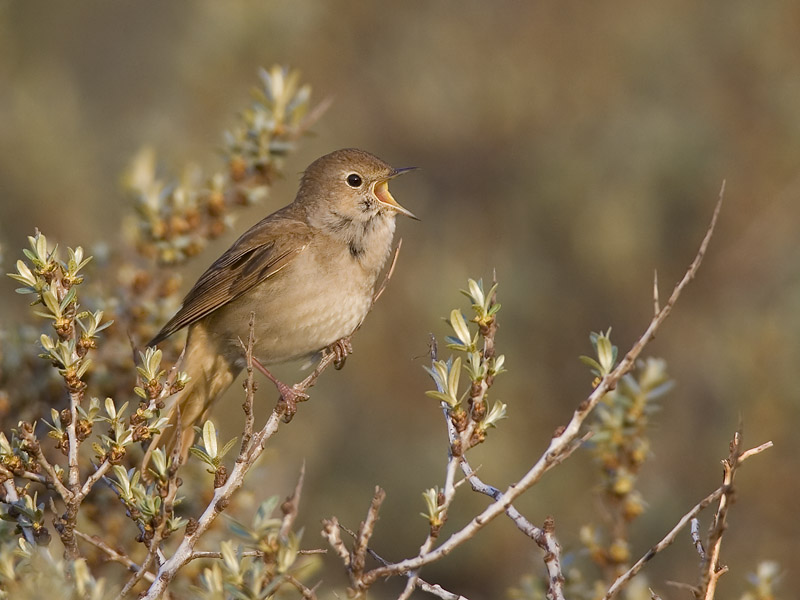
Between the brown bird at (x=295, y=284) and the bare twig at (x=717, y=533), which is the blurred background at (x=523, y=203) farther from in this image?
the bare twig at (x=717, y=533)

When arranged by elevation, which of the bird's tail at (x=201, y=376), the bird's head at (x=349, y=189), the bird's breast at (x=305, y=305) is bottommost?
the bird's tail at (x=201, y=376)

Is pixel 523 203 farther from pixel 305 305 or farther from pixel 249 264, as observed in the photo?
pixel 305 305

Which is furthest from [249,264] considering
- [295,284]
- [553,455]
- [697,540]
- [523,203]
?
[523,203]

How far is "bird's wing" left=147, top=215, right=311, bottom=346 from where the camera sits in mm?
4566

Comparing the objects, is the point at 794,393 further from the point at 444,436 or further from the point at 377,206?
the point at 377,206

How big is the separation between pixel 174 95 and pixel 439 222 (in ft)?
7.85

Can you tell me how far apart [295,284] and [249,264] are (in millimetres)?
316

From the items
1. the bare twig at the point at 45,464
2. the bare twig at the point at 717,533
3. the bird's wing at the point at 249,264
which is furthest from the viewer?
the bird's wing at the point at 249,264

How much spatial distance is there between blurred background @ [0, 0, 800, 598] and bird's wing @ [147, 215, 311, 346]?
119cm

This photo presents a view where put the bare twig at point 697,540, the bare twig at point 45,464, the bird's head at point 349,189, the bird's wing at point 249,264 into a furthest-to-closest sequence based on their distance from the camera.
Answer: the bird's head at point 349,189 → the bird's wing at point 249,264 → the bare twig at point 45,464 → the bare twig at point 697,540

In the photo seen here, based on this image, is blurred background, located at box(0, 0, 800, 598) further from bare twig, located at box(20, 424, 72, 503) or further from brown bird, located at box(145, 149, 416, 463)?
bare twig, located at box(20, 424, 72, 503)

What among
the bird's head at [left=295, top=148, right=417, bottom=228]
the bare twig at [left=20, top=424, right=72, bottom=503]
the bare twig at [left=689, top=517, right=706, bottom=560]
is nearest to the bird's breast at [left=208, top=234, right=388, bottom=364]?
the bird's head at [left=295, top=148, right=417, bottom=228]

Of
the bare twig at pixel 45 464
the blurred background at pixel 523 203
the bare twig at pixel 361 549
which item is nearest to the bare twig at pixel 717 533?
the bare twig at pixel 361 549

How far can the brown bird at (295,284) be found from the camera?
14.5 feet
